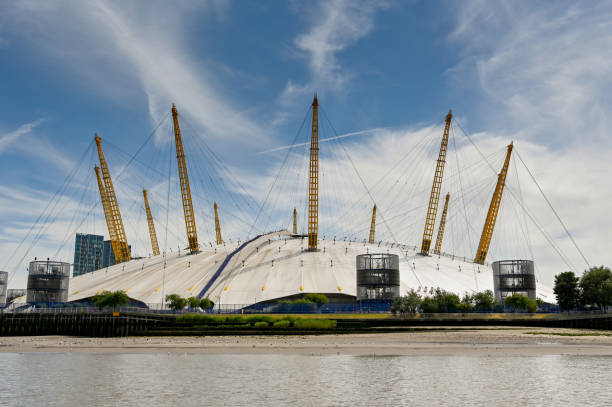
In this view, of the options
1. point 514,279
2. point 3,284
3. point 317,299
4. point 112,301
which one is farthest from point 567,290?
point 3,284

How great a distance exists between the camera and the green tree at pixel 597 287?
281 feet

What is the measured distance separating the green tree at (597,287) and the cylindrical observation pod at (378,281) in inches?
1238

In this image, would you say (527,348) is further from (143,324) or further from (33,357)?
(143,324)

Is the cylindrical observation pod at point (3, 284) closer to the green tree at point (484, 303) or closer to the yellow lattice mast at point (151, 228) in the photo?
the yellow lattice mast at point (151, 228)

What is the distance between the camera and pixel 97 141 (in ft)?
485

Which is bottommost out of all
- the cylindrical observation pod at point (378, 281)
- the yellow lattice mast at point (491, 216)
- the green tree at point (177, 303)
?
the green tree at point (177, 303)

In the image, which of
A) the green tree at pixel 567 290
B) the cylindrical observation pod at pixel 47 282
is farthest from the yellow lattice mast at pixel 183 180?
the green tree at pixel 567 290

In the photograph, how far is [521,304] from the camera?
8600 centimetres

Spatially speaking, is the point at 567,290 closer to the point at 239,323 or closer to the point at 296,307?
the point at 296,307

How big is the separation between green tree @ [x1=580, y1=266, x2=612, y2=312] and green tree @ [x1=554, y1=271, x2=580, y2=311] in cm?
120

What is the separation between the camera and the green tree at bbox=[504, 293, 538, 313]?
3363 inches

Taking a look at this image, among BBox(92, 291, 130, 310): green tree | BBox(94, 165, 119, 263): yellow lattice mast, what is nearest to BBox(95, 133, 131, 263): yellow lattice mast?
BBox(94, 165, 119, 263): yellow lattice mast

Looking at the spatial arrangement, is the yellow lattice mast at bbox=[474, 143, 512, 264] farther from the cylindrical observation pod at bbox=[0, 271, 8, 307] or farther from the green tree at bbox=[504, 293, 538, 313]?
the cylindrical observation pod at bbox=[0, 271, 8, 307]

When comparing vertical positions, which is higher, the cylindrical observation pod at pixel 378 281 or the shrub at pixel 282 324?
the cylindrical observation pod at pixel 378 281
